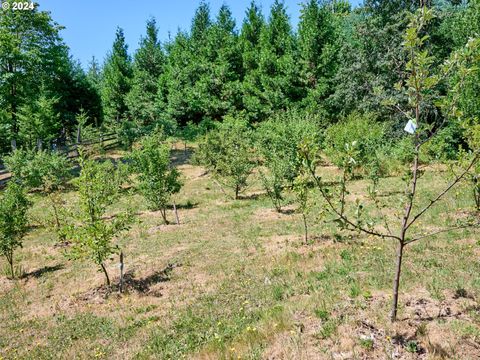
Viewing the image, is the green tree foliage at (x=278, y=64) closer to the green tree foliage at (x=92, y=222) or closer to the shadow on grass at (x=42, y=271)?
the shadow on grass at (x=42, y=271)

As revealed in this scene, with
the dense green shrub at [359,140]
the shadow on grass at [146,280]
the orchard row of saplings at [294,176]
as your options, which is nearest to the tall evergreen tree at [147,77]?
the orchard row of saplings at [294,176]

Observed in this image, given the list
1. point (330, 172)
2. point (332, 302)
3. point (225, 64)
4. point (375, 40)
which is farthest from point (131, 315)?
point (225, 64)

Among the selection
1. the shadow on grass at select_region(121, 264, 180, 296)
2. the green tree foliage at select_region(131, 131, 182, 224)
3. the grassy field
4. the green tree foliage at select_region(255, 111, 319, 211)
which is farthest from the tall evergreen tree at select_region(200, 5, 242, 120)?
the shadow on grass at select_region(121, 264, 180, 296)

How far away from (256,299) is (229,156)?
15432 mm

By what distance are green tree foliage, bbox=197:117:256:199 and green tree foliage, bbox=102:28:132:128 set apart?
67.8 feet

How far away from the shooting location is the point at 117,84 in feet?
151

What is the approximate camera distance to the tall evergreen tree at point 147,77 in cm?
4309

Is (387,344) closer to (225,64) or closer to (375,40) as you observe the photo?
(375,40)

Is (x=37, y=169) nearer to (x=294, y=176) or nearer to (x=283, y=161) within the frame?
(x=283, y=161)

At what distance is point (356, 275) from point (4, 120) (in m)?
34.9

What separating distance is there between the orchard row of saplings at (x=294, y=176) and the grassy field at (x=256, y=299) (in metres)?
0.73

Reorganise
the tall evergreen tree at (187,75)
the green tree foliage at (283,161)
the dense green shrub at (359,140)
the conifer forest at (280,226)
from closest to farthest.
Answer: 1. the conifer forest at (280,226)
2. the green tree foliage at (283,161)
3. the dense green shrub at (359,140)
4. the tall evergreen tree at (187,75)

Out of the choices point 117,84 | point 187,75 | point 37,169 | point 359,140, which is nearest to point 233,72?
point 187,75

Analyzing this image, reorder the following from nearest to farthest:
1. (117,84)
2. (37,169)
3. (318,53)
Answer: (37,169) → (318,53) → (117,84)
